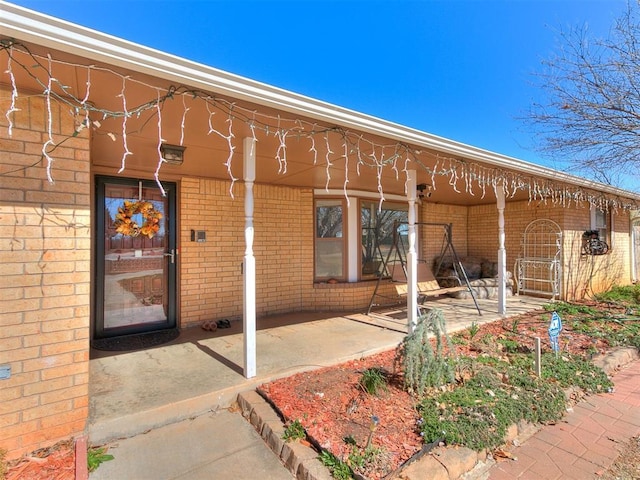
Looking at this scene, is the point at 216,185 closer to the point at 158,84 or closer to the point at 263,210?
the point at 263,210

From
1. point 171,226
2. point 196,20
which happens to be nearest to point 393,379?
point 171,226

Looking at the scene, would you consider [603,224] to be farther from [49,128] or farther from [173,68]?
[49,128]

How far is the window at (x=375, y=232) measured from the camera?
6.34 meters

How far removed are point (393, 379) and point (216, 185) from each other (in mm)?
3629

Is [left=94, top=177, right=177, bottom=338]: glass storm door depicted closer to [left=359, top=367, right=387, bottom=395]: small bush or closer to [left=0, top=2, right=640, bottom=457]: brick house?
[left=0, top=2, right=640, bottom=457]: brick house

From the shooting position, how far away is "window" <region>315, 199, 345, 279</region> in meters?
6.02

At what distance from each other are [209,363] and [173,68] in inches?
105

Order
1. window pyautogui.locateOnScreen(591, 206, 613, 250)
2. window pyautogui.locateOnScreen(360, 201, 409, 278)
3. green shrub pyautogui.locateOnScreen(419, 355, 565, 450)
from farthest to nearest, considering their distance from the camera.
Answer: window pyautogui.locateOnScreen(591, 206, 613, 250), window pyautogui.locateOnScreen(360, 201, 409, 278), green shrub pyautogui.locateOnScreen(419, 355, 565, 450)

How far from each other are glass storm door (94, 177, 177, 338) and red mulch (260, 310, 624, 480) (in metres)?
2.59

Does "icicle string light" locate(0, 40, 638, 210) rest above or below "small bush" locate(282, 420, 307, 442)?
above

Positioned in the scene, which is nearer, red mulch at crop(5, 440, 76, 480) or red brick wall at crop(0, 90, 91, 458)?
red mulch at crop(5, 440, 76, 480)

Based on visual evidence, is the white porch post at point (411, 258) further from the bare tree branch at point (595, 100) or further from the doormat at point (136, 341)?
the doormat at point (136, 341)

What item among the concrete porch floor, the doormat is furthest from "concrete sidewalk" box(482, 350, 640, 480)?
the doormat

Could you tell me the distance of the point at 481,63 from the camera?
233 inches
